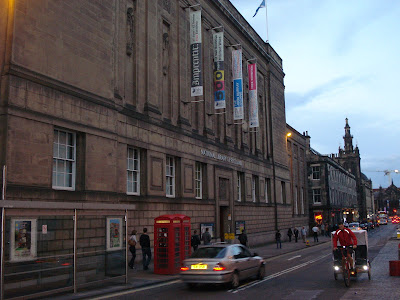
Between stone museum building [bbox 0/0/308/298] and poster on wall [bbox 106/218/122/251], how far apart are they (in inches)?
2.4

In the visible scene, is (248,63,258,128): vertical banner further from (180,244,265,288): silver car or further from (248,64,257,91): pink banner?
(180,244,265,288): silver car

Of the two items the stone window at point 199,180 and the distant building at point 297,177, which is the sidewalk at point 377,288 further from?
the distant building at point 297,177

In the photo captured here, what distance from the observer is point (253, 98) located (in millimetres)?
38938

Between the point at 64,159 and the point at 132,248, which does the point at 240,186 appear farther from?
the point at 64,159

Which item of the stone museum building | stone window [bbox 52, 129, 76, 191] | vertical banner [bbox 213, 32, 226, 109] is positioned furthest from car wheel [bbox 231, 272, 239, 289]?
vertical banner [bbox 213, 32, 226, 109]

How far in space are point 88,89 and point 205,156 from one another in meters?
13.2

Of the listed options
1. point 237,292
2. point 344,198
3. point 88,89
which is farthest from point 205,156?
point 344,198

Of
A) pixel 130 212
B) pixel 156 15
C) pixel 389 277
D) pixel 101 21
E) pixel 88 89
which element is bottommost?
pixel 389 277

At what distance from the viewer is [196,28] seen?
28.6 m

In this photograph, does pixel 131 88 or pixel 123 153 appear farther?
pixel 131 88

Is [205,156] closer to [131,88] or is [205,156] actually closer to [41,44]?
[131,88]

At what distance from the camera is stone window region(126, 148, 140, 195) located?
73.5 feet

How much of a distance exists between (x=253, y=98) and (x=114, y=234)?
25989mm

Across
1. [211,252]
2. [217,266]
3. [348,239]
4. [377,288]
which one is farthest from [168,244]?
[377,288]
